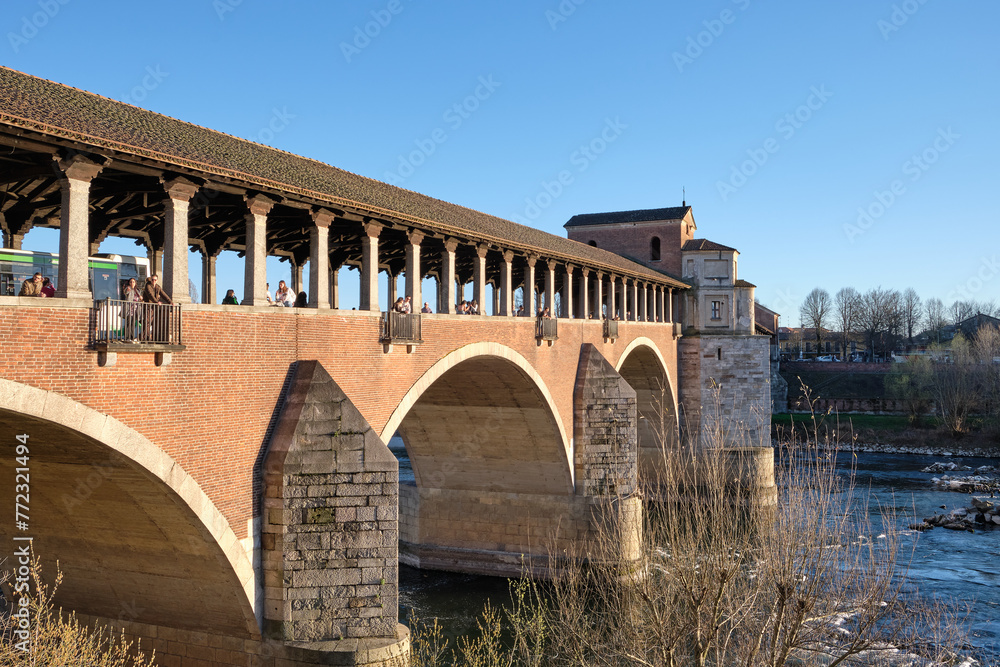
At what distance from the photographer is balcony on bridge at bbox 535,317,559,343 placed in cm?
2103

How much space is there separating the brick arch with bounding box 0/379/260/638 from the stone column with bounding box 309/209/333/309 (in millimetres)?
3862

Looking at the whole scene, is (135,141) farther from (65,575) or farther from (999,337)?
(999,337)

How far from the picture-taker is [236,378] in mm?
11109

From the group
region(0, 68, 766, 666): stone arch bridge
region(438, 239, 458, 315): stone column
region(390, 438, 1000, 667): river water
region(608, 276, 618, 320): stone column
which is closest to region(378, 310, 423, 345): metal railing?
region(0, 68, 766, 666): stone arch bridge

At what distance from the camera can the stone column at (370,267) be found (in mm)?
14398

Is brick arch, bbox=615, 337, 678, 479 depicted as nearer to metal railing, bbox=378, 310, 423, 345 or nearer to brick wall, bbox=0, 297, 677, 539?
brick wall, bbox=0, 297, 677, 539

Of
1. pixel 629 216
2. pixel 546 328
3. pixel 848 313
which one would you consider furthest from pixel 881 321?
pixel 546 328

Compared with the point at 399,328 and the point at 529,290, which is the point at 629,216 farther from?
the point at 399,328

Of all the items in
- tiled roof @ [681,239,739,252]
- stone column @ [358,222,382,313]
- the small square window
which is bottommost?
stone column @ [358,222,382,313]

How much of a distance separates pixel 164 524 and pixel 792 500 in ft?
28.0

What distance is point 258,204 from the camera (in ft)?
38.8

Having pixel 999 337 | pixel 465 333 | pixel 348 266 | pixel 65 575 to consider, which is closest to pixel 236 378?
pixel 65 575

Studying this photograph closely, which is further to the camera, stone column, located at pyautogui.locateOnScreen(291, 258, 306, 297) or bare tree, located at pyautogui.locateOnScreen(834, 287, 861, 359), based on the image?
bare tree, located at pyautogui.locateOnScreen(834, 287, 861, 359)

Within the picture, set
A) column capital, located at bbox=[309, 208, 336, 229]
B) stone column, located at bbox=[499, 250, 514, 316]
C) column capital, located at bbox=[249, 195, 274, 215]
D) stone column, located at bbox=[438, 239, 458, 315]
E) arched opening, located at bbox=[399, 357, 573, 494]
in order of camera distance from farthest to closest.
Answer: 1. arched opening, located at bbox=[399, 357, 573, 494]
2. stone column, located at bbox=[499, 250, 514, 316]
3. stone column, located at bbox=[438, 239, 458, 315]
4. column capital, located at bbox=[309, 208, 336, 229]
5. column capital, located at bbox=[249, 195, 274, 215]
